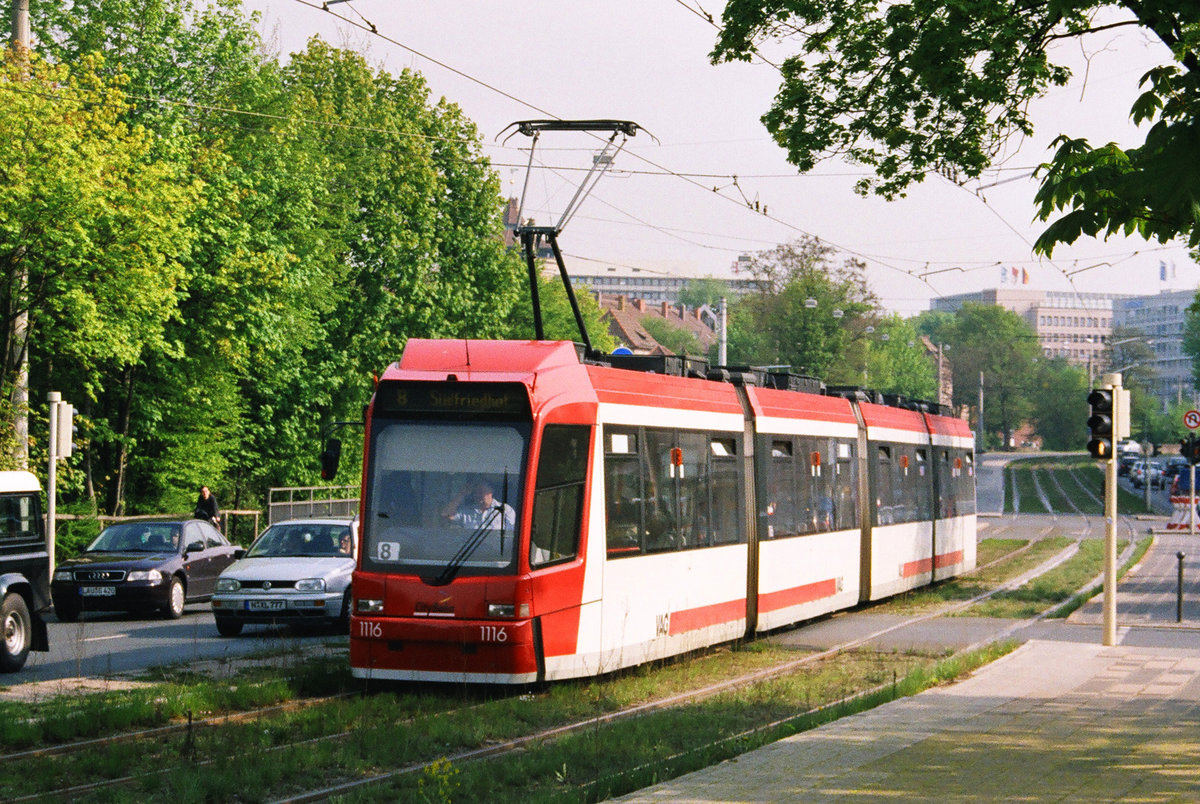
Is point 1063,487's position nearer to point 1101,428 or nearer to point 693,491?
point 1101,428

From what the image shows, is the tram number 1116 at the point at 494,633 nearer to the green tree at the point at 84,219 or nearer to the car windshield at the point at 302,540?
the car windshield at the point at 302,540

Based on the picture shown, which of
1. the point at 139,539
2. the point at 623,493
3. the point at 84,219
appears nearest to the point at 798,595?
the point at 623,493

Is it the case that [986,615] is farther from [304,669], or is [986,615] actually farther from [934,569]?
[304,669]

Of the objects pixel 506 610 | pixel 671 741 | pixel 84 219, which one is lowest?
pixel 671 741

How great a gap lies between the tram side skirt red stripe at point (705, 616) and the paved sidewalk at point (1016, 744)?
2758 mm

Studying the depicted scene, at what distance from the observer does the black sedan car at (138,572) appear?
22078 millimetres

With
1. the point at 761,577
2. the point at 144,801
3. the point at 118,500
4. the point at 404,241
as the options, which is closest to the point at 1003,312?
the point at 404,241

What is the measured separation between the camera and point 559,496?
42.8 feet

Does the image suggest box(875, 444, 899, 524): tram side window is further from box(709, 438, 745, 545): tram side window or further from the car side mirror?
the car side mirror

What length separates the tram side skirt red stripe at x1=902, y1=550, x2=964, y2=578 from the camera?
24.8 m

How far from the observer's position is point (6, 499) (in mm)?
14914

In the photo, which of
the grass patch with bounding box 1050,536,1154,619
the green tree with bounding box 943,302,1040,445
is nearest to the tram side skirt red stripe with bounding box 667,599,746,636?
the grass patch with bounding box 1050,536,1154,619

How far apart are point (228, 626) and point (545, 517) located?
7.39m

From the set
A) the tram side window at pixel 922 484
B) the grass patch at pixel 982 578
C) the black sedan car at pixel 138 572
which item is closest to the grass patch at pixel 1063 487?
the grass patch at pixel 982 578
